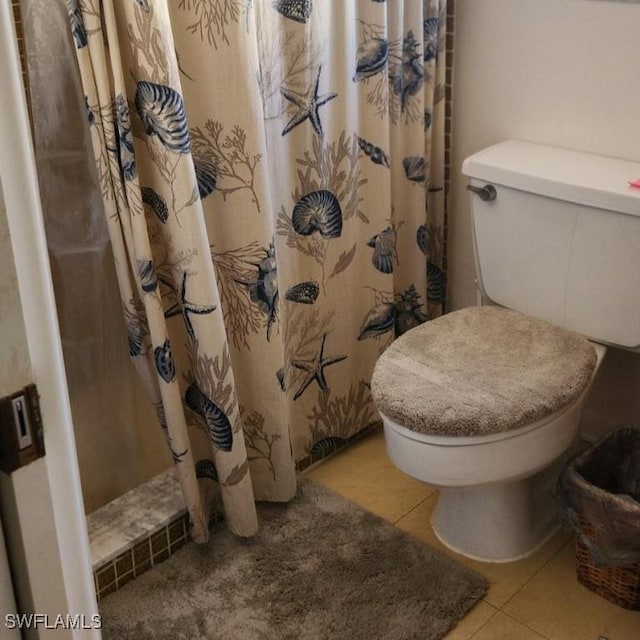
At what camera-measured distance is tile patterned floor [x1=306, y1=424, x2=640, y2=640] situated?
1.73m

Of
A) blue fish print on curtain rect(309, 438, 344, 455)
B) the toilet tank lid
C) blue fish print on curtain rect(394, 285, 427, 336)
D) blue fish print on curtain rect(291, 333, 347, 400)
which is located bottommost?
blue fish print on curtain rect(309, 438, 344, 455)

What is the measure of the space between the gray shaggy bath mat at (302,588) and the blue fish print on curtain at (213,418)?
27cm

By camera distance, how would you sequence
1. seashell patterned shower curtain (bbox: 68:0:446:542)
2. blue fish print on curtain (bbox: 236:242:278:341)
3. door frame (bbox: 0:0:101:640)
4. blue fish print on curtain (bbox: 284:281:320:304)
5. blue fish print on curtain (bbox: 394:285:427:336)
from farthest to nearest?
blue fish print on curtain (bbox: 394:285:427:336) → blue fish print on curtain (bbox: 284:281:320:304) → blue fish print on curtain (bbox: 236:242:278:341) → seashell patterned shower curtain (bbox: 68:0:446:542) → door frame (bbox: 0:0:101:640)

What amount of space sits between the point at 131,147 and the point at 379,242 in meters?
0.75

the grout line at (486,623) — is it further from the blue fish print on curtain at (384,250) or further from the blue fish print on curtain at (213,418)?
the blue fish print on curtain at (384,250)

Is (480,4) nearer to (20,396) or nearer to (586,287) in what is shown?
(586,287)

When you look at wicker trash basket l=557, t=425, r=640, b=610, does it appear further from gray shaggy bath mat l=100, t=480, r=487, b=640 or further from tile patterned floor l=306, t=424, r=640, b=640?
gray shaggy bath mat l=100, t=480, r=487, b=640

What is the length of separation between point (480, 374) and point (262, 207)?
0.54m

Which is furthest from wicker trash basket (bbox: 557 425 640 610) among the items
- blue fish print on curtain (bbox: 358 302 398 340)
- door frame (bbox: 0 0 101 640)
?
door frame (bbox: 0 0 101 640)

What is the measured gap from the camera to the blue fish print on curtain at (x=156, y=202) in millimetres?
1612

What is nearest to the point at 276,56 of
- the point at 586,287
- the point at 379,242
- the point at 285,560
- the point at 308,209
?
the point at 308,209

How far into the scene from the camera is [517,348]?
1799mm

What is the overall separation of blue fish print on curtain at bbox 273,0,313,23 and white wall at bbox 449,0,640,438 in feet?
1.64

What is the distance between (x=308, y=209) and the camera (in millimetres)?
1965
